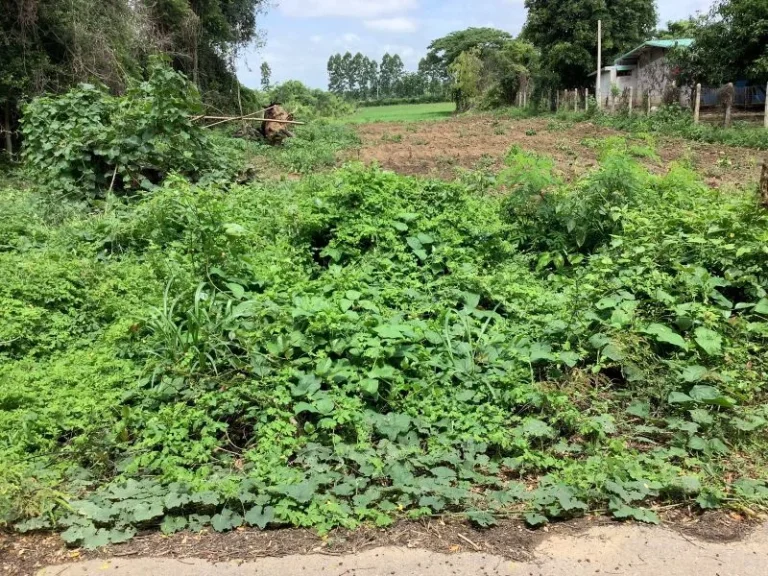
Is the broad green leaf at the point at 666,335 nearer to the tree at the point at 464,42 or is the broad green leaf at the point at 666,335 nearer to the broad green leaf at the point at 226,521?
the broad green leaf at the point at 226,521

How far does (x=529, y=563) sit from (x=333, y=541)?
2.60ft

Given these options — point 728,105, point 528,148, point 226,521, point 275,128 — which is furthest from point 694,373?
point 728,105

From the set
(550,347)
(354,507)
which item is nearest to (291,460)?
(354,507)

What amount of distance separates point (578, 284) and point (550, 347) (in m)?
0.87

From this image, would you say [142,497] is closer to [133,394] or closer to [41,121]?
[133,394]

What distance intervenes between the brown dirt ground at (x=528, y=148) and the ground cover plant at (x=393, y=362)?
4.04m

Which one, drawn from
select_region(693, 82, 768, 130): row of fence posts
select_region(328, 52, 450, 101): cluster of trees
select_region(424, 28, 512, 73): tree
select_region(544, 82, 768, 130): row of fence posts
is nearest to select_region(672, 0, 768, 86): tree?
select_region(544, 82, 768, 130): row of fence posts

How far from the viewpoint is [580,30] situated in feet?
99.0

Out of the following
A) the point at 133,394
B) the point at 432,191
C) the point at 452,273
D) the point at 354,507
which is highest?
the point at 432,191

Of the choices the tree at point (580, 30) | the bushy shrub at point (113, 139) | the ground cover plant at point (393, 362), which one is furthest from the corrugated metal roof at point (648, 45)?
the ground cover plant at point (393, 362)

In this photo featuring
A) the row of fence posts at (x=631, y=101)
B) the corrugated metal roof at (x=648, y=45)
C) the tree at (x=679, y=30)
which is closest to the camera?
the row of fence posts at (x=631, y=101)

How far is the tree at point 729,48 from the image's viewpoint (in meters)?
18.4

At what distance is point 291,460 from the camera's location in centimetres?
314

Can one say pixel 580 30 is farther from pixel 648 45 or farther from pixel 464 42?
pixel 464 42
